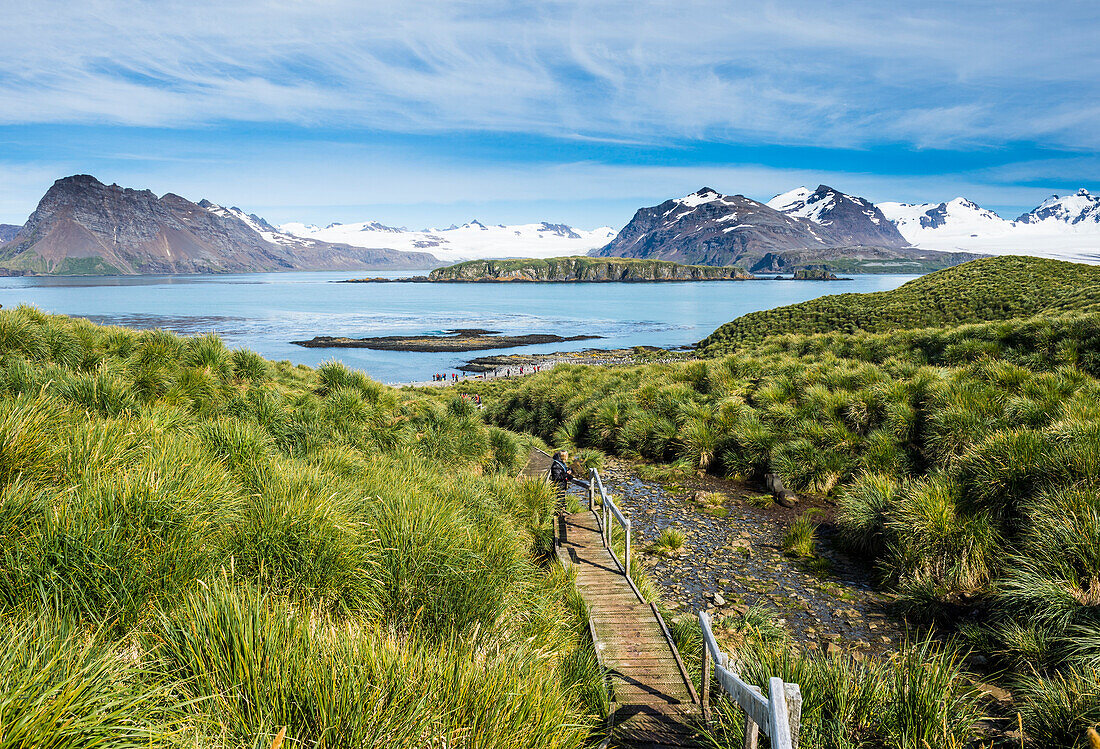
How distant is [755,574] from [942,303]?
162ft

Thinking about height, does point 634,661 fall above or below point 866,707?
below

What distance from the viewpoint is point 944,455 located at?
1234 centimetres

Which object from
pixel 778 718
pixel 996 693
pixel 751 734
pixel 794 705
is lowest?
pixel 996 693

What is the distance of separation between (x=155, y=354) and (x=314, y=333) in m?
103

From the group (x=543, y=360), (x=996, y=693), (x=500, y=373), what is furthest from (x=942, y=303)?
(x=996, y=693)

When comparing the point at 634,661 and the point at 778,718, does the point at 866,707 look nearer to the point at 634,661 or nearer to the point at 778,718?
the point at 778,718

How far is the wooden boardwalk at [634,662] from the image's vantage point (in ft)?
18.6

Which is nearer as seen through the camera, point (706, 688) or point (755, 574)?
point (706, 688)

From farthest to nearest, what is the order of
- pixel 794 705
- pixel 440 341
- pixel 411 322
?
pixel 411 322 < pixel 440 341 < pixel 794 705

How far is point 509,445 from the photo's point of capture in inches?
632

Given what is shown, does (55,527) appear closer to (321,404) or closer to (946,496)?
A: (321,404)

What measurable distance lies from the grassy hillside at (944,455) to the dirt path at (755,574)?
0.73 metres

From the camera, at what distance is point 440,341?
9931 cm

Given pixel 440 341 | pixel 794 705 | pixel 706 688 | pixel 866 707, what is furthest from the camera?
pixel 440 341
